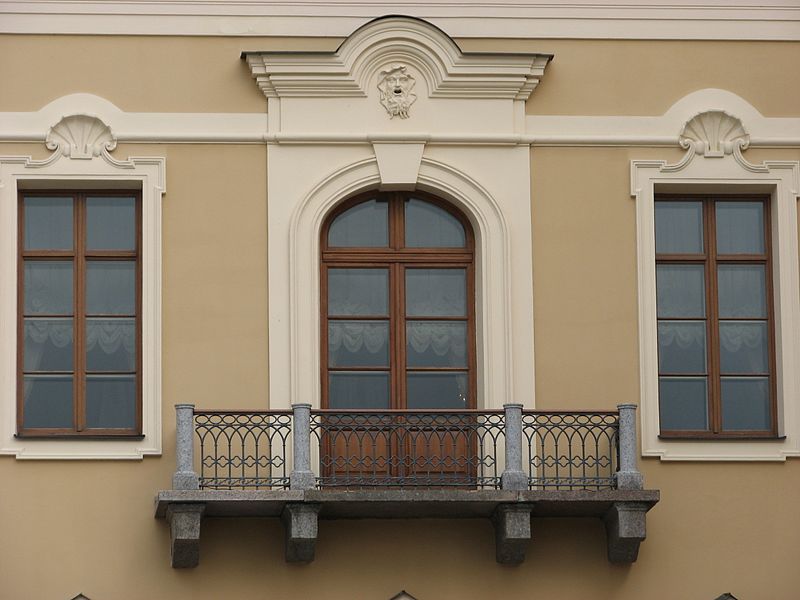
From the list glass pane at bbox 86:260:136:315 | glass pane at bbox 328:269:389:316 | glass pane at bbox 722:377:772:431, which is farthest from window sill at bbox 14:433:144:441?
glass pane at bbox 722:377:772:431

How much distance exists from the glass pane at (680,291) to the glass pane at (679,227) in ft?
0.53

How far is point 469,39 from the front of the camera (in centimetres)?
2170

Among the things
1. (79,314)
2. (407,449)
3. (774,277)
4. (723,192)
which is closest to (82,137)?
(79,314)

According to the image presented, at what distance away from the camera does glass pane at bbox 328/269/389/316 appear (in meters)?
21.5

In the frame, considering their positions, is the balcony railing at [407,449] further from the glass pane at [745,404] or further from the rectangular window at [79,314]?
the glass pane at [745,404]

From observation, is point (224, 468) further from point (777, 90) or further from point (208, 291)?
point (777, 90)

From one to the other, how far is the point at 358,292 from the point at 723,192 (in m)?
3.32

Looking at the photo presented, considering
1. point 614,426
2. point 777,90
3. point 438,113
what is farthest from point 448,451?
point 777,90

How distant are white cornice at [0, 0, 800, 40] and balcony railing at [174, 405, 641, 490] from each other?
3439 mm

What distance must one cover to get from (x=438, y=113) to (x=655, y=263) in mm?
2285

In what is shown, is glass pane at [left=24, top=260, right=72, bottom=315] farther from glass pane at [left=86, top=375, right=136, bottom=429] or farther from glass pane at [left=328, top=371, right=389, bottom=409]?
glass pane at [left=328, top=371, right=389, bottom=409]

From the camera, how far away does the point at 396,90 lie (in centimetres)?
2152

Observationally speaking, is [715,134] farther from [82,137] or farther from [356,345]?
[82,137]

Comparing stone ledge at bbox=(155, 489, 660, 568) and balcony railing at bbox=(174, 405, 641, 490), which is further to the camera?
balcony railing at bbox=(174, 405, 641, 490)
